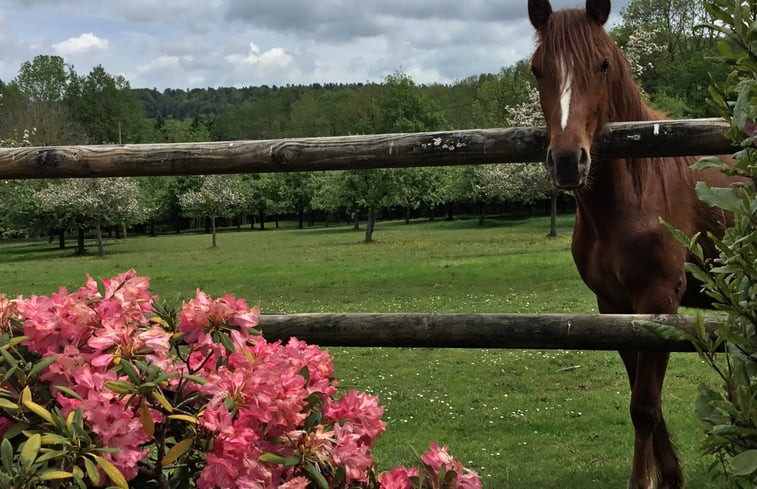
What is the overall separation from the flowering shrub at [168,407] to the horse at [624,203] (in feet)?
6.49

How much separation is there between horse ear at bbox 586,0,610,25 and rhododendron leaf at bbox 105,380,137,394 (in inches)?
126

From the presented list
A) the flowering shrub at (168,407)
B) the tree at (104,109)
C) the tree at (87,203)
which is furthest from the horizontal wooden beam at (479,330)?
the tree at (104,109)

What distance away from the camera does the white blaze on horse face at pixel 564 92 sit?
3.09m

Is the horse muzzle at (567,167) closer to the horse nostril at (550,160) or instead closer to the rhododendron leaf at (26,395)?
the horse nostril at (550,160)

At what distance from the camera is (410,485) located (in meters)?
1.63

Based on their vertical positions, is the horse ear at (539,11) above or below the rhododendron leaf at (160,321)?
above

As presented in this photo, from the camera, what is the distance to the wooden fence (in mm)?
2930

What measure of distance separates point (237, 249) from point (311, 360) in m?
34.3

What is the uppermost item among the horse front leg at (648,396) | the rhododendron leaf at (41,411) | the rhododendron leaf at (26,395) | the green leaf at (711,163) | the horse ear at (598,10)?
the horse ear at (598,10)

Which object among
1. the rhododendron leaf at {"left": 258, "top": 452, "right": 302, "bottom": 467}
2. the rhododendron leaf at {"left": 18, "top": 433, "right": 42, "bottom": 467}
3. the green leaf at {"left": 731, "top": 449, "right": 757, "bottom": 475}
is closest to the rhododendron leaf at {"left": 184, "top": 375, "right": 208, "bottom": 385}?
the rhododendron leaf at {"left": 258, "top": 452, "right": 302, "bottom": 467}

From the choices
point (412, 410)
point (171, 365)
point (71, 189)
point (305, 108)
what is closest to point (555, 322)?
point (171, 365)

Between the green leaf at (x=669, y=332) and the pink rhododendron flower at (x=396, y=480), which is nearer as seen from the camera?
the green leaf at (x=669, y=332)

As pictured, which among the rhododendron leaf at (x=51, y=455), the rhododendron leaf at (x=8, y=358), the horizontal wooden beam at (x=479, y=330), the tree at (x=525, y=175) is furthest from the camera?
the tree at (x=525, y=175)

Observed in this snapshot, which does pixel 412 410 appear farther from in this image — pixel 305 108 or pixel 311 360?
pixel 305 108
